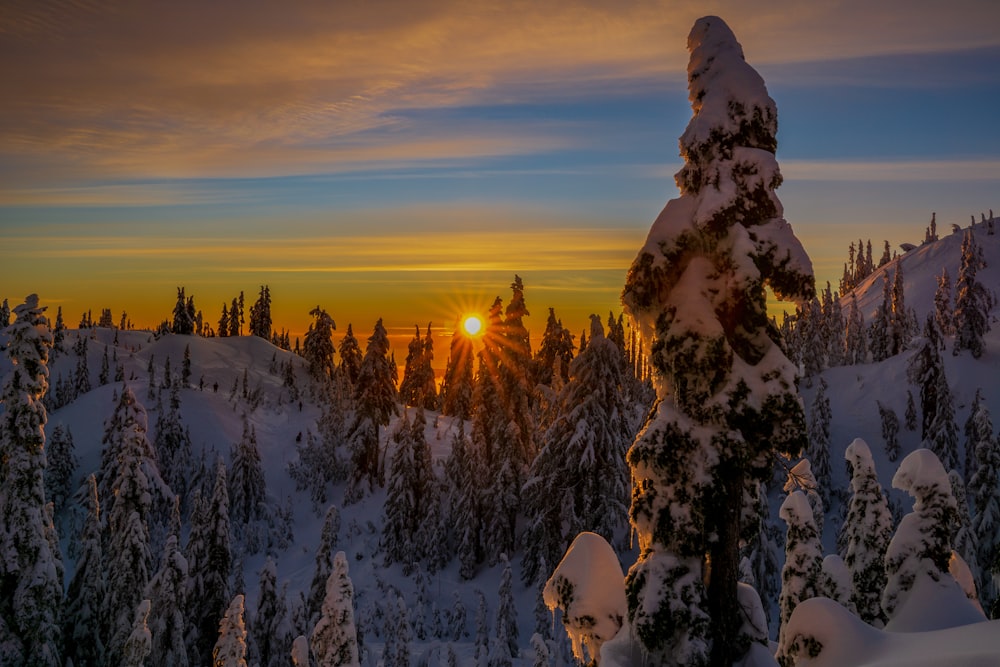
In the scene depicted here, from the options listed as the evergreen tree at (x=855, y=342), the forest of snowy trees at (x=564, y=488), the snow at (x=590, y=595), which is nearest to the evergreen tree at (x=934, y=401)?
the forest of snowy trees at (x=564, y=488)

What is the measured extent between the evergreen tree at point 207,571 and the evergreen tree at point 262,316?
9733 cm

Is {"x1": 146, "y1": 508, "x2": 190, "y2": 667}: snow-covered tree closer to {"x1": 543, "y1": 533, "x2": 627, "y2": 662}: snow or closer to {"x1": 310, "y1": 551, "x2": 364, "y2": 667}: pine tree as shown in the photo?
{"x1": 310, "y1": 551, "x2": 364, "y2": 667}: pine tree

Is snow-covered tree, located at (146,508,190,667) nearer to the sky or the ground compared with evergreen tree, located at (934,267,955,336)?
nearer to the ground

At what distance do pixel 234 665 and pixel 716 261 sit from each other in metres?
19.0

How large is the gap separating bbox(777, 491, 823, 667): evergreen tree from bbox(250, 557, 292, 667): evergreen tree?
2006 cm

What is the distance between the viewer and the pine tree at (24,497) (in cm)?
2197

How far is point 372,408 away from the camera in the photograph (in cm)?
5453

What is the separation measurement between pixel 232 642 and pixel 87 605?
11152mm

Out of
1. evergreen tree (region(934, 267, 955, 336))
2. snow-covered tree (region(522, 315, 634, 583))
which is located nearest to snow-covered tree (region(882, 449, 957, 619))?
snow-covered tree (region(522, 315, 634, 583))

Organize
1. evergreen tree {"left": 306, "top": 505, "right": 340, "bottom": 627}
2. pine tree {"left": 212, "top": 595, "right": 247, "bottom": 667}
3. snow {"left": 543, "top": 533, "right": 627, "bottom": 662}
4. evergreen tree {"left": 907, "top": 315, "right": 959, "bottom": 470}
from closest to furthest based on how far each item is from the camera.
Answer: snow {"left": 543, "top": 533, "right": 627, "bottom": 662}
pine tree {"left": 212, "top": 595, "right": 247, "bottom": 667}
evergreen tree {"left": 306, "top": 505, "right": 340, "bottom": 627}
evergreen tree {"left": 907, "top": 315, "right": 959, "bottom": 470}

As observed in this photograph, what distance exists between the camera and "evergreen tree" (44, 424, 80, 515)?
49062 millimetres

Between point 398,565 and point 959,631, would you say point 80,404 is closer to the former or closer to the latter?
point 398,565

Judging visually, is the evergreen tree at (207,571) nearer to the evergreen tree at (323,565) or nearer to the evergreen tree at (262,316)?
the evergreen tree at (323,565)

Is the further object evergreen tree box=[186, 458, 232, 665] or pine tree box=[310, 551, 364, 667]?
evergreen tree box=[186, 458, 232, 665]
